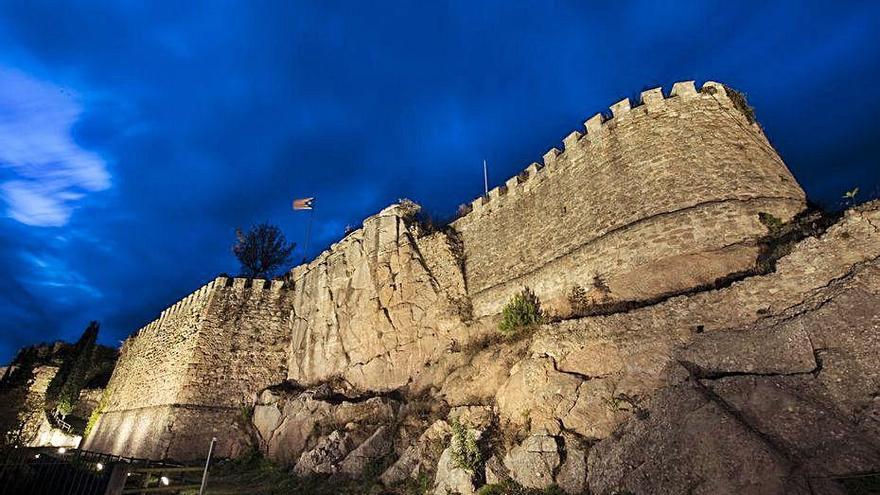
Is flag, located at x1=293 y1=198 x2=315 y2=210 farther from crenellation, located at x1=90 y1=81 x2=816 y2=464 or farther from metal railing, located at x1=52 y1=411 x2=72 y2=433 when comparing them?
metal railing, located at x1=52 y1=411 x2=72 y2=433

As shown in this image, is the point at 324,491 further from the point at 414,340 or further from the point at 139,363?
the point at 139,363

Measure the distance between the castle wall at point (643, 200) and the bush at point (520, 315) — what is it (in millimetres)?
490

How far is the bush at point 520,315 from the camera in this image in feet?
45.7

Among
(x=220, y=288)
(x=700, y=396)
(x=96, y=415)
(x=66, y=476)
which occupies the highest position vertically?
(x=220, y=288)

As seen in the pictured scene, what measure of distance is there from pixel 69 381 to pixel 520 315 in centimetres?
3314

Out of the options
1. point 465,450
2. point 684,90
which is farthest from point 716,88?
point 465,450

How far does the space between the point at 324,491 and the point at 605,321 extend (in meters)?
9.00

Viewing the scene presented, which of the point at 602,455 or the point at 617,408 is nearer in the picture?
the point at 602,455

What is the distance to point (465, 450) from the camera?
10250mm

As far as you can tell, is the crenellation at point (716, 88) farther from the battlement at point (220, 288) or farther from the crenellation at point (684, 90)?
the battlement at point (220, 288)

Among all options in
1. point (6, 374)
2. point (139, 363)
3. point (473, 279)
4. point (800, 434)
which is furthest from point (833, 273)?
point (6, 374)

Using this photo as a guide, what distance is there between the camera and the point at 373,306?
18453 mm

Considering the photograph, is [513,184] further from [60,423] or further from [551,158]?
[60,423]

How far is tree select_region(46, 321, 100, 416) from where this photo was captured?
2947 cm
